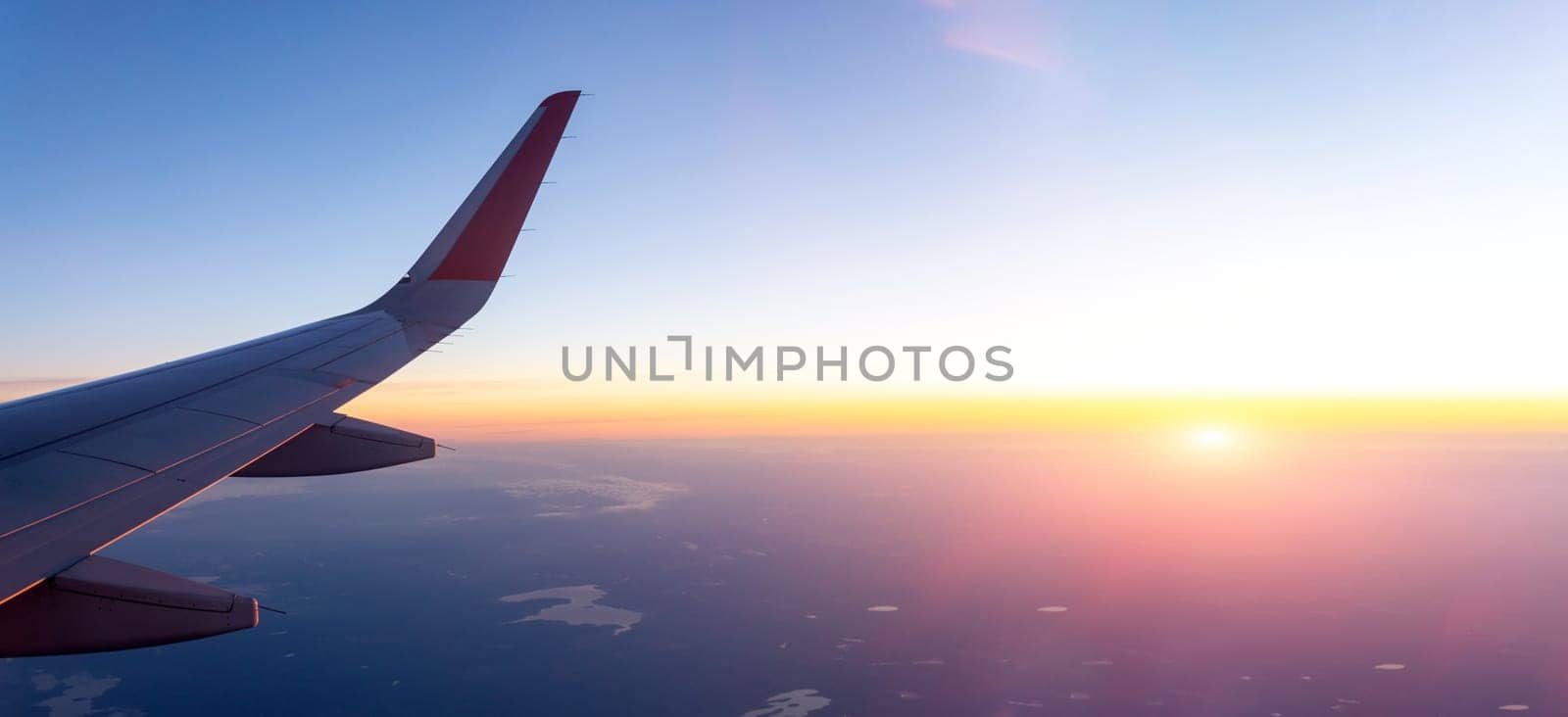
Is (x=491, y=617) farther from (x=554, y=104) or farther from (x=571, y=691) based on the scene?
(x=554, y=104)

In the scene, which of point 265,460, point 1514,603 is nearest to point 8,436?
point 265,460

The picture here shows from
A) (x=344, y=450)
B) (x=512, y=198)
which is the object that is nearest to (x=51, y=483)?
(x=344, y=450)

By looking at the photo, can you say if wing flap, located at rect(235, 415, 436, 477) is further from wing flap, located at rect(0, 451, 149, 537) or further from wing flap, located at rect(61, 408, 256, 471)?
wing flap, located at rect(0, 451, 149, 537)

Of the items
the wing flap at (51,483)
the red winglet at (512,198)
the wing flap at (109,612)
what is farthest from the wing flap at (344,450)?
the wing flap at (109,612)

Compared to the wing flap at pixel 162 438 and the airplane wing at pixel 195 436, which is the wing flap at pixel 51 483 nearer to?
the airplane wing at pixel 195 436

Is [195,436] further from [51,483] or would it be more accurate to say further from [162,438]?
[51,483]

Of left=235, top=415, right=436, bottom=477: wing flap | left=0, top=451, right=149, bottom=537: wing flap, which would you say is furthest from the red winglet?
left=0, top=451, right=149, bottom=537: wing flap
